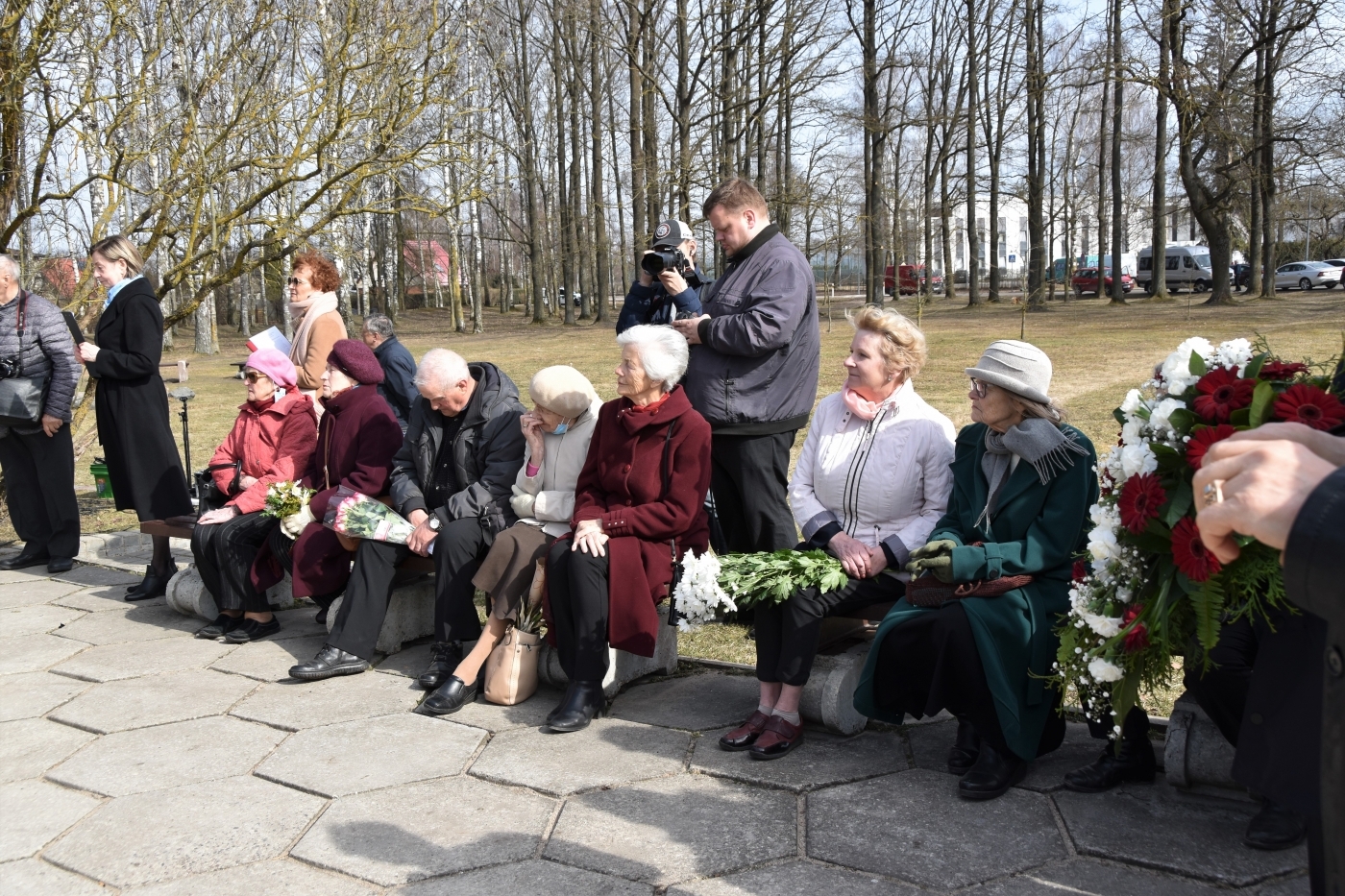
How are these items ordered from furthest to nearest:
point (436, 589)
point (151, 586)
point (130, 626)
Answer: point (151, 586) < point (130, 626) < point (436, 589)

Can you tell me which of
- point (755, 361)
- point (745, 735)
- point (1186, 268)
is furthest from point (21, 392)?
point (1186, 268)

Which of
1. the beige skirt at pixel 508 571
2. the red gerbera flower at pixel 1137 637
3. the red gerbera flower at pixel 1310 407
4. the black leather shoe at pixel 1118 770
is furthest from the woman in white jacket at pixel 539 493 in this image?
the red gerbera flower at pixel 1310 407

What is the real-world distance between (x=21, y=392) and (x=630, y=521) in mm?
4622

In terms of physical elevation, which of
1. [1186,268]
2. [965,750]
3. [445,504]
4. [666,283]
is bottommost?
[965,750]

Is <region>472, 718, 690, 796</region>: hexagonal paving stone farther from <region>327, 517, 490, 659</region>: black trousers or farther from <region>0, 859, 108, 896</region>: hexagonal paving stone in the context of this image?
<region>0, 859, 108, 896</region>: hexagonal paving stone

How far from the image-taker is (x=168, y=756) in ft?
13.6

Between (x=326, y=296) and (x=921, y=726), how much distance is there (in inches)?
167

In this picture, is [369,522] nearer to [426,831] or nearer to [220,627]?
[220,627]

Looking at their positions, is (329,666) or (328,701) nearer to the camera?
(328,701)

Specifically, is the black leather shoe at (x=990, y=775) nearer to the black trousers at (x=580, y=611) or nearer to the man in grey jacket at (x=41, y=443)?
the black trousers at (x=580, y=611)

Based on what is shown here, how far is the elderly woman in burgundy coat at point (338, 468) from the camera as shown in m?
5.38

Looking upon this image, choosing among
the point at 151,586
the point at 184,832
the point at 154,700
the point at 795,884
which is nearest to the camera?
the point at 795,884

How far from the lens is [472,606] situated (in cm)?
489

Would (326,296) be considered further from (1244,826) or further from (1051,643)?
(1244,826)
